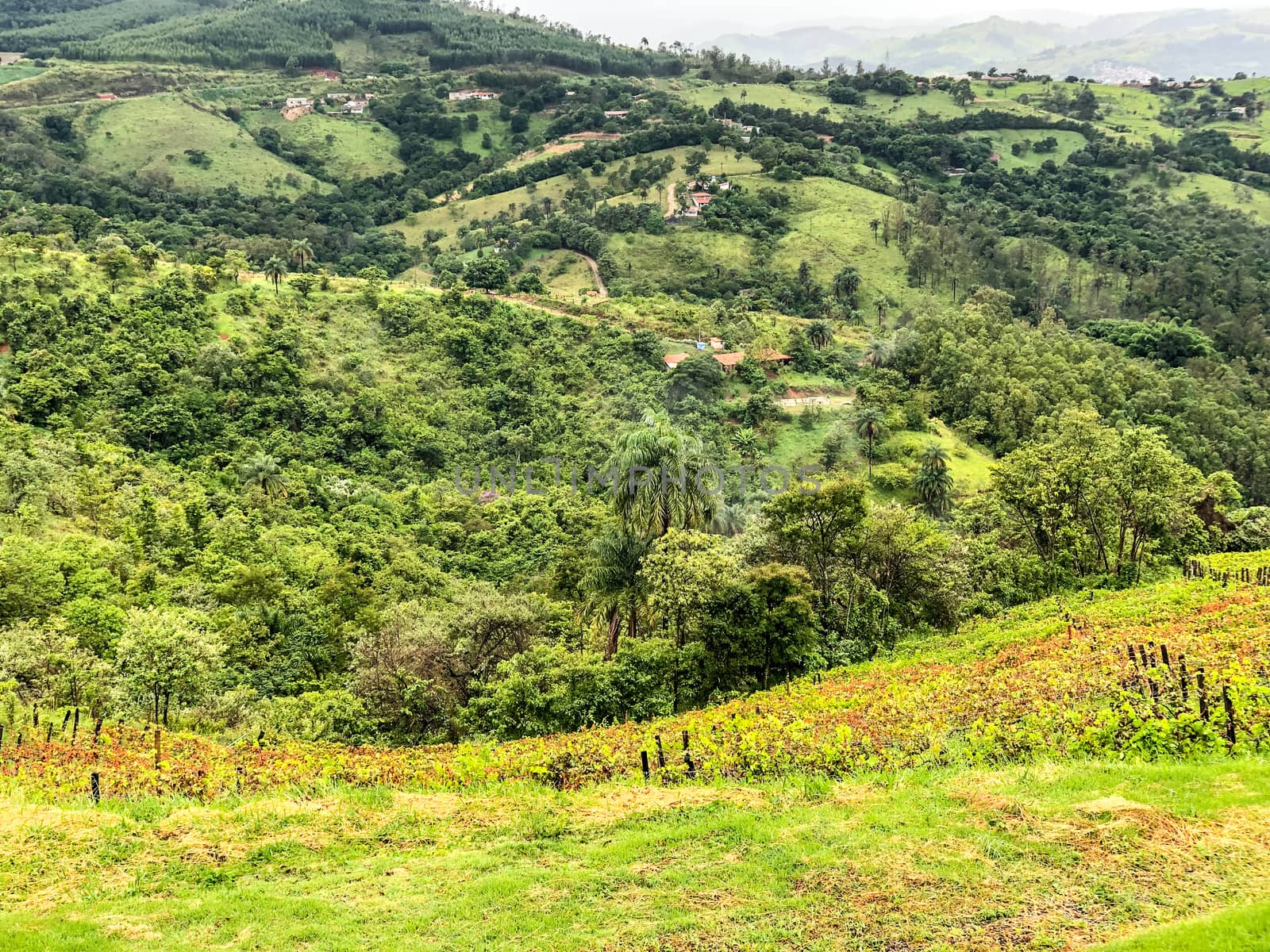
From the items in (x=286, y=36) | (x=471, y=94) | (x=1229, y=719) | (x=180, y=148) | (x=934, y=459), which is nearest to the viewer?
(x=1229, y=719)

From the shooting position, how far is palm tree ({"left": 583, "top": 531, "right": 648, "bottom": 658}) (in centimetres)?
2320

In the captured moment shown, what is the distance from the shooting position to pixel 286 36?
16288cm

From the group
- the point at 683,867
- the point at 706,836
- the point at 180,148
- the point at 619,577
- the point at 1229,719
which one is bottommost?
the point at 619,577

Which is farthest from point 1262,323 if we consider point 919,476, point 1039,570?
point 1039,570

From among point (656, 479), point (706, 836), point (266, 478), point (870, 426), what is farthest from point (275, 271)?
point (706, 836)

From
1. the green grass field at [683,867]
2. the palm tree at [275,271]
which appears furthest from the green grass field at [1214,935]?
the palm tree at [275,271]

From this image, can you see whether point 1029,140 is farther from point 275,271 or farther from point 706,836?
point 706,836

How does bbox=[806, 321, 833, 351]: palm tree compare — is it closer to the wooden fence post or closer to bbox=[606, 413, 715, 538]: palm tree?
bbox=[606, 413, 715, 538]: palm tree

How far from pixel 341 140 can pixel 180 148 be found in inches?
1000

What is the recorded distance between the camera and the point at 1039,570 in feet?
93.2

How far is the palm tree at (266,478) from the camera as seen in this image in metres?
38.4

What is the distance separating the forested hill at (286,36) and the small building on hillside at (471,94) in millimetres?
17914

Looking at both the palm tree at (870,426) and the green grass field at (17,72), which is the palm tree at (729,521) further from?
the green grass field at (17,72)

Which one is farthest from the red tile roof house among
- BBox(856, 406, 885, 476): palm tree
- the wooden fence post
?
the wooden fence post
